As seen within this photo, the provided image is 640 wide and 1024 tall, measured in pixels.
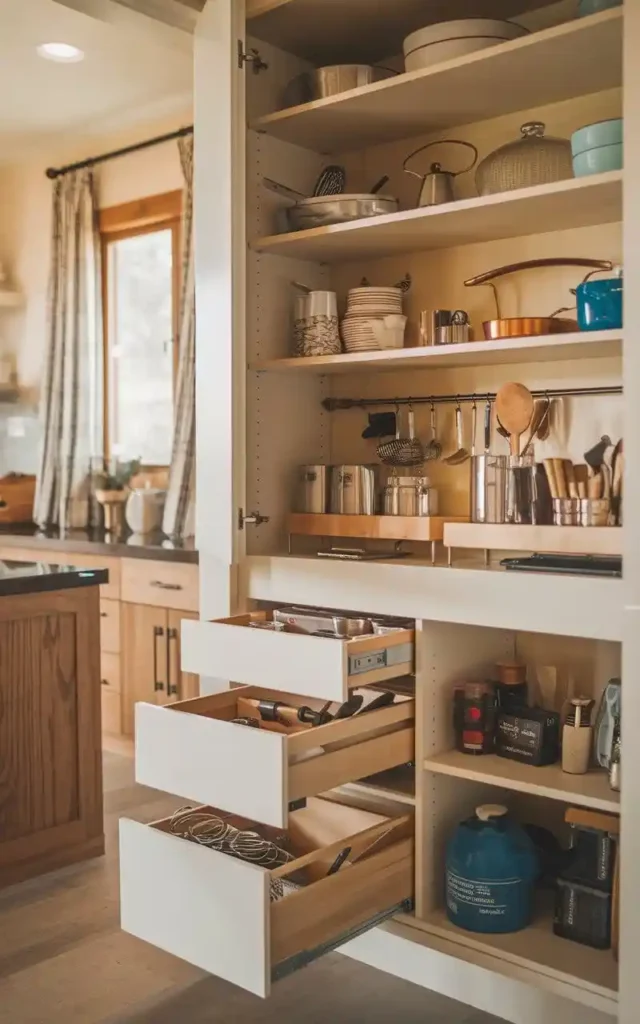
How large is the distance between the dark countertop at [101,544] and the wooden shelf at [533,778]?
4.96 feet

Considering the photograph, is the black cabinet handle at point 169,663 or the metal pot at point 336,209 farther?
the black cabinet handle at point 169,663

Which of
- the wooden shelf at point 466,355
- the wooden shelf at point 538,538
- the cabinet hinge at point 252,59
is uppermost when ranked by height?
the cabinet hinge at point 252,59

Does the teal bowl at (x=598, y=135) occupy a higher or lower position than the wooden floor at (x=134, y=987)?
higher

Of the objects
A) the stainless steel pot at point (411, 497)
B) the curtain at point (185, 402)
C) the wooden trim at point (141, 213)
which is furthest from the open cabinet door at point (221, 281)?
the wooden trim at point (141, 213)

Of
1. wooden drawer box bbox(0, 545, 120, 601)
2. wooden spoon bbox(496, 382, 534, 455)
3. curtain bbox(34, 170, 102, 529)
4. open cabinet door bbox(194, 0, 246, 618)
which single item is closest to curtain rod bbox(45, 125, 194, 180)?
curtain bbox(34, 170, 102, 529)

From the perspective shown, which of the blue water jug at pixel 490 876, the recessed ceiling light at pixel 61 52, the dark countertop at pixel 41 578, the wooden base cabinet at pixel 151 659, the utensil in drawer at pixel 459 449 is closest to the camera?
the blue water jug at pixel 490 876

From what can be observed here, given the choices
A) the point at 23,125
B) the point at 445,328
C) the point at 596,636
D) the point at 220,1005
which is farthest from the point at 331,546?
the point at 23,125

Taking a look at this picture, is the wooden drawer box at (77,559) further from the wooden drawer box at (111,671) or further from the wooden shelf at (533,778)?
the wooden shelf at (533,778)

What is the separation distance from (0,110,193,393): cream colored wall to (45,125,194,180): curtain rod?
1.6 inches

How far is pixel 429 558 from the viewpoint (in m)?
2.53

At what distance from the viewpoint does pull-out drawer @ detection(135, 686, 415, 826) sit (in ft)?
6.31

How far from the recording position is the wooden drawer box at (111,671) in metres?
3.95

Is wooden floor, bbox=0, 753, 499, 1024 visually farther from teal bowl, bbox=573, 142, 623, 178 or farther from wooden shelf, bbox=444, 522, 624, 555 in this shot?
teal bowl, bbox=573, 142, 623, 178

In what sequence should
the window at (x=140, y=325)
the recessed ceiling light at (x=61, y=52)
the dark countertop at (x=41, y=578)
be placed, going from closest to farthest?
the dark countertop at (x=41, y=578), the recessed ceiling light at (x=61, y=52), the window at (x=140, y=325)
